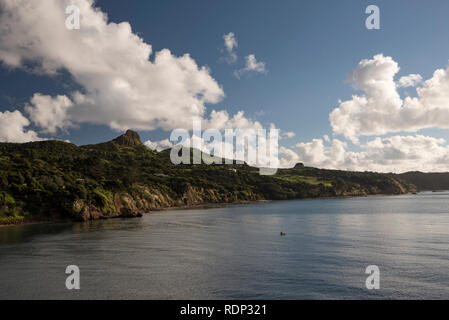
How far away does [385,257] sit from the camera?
49.1 m

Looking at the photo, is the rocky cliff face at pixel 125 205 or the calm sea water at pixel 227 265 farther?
the rocky cliff face at pixel 125 205

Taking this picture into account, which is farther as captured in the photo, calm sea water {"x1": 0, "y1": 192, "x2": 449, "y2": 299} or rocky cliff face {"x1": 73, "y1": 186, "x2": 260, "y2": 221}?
rocky cliff face {"x1": 73, "y1": 186, "x2": 260, "y2": 221}

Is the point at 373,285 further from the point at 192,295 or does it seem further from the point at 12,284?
the point at 12,284

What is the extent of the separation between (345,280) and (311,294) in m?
7.10

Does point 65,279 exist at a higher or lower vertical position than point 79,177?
lower

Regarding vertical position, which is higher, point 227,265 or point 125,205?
point 125,205

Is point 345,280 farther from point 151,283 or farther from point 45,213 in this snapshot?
point 45,213

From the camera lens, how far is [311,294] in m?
32.3

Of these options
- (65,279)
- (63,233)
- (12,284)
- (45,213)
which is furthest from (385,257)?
(45,213)

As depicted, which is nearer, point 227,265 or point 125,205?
point 227,265
